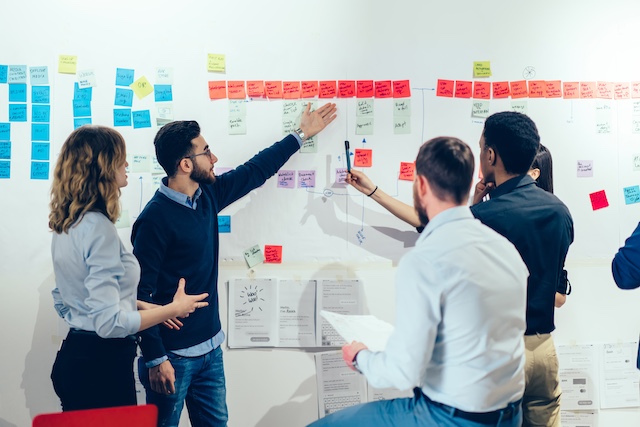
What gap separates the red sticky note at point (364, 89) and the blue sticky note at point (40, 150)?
1416 millimetres

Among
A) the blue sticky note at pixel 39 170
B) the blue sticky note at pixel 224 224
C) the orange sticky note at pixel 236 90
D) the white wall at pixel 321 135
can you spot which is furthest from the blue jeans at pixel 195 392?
the orange sticky note at pixel 236 90

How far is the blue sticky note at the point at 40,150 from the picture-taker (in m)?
2.54

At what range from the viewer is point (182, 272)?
213cm

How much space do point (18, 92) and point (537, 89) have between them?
7.66ft

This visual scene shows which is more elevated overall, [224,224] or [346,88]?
[346,88]

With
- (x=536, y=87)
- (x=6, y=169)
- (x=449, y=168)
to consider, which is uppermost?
(x=536, y=87)

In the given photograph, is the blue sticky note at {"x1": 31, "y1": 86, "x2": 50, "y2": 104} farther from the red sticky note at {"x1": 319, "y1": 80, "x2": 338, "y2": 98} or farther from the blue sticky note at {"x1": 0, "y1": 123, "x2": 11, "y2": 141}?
the red sticky note at {"x1": 319, "y1": 80, "x2": 338, "y2": 98}

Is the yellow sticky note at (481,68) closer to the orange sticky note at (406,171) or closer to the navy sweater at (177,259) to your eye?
the orange sticky note at (406,171)

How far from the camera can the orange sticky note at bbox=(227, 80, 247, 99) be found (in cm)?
251

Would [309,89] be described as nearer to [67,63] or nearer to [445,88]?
[445,88]

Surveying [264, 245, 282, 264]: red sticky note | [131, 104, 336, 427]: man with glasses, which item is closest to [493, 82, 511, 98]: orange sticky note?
[264, 245, 282, 264]: red sticky note

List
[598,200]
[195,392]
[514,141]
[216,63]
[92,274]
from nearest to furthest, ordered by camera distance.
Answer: [92,274], [514,141], [195,392], [216,63], [598,200]

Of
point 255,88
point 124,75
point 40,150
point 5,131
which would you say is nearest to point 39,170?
point 40,150

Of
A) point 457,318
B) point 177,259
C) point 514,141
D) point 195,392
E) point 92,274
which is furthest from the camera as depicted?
point 195,392
